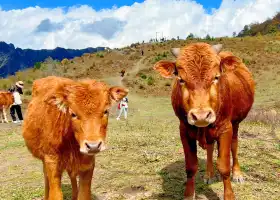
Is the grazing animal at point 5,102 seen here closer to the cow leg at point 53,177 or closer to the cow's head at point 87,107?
the cow leg at point 53,177

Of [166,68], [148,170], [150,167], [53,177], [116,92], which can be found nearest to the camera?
[116,92]

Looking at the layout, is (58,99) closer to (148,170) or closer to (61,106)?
(61,106)

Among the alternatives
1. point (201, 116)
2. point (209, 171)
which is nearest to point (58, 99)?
point (201, 116)

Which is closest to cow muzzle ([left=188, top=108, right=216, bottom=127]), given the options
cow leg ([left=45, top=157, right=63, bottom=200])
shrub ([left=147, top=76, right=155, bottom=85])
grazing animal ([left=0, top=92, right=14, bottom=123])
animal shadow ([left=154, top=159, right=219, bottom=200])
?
cow leg ([left=45, top=157, right=63, bottom=200])

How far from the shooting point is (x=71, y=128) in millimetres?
5277

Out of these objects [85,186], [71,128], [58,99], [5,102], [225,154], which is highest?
[58,99]

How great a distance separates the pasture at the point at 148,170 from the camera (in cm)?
714

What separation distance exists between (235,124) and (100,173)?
3.18m

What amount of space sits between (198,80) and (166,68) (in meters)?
0.70

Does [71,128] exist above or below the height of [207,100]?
below

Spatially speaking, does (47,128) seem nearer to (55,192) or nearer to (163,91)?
(55,192)

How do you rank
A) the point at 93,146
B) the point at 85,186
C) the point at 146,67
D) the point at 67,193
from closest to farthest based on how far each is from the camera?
the point at 93,146
the point at 85,186
the point at 67,193
the point at 146,67

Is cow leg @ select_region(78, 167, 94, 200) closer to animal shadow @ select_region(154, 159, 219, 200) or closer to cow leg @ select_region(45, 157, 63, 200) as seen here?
cow leg @ select_region(45, 157, 63, 200)

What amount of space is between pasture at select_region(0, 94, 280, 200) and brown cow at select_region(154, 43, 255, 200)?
0.59 metres
